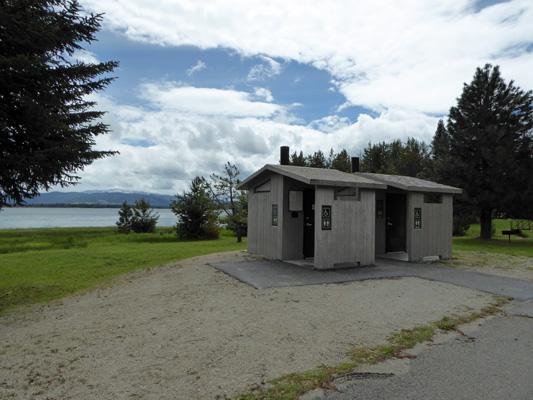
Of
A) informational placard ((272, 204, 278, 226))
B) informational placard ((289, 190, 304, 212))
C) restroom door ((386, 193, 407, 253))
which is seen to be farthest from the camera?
restroom door ((386, 193, 407, 253))

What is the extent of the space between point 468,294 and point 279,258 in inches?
207

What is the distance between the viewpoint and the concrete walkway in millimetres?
8195

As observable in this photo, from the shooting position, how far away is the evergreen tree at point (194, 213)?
2588cm

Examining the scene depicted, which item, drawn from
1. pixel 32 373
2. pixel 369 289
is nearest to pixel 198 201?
pixel 369 289

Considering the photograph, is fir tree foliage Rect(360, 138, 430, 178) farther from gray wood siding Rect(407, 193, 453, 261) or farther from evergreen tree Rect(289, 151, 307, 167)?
gray wood siding Rect(407, 193, 453, 261)

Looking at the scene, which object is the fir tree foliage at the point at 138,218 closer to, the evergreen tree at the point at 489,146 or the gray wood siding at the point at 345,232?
the evergreen tree at the point at 489,146

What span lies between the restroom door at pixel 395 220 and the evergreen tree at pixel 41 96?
9503mm

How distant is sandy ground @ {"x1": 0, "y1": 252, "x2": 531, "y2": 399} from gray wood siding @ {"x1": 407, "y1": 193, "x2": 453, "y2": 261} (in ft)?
11.9

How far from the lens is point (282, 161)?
13266mm

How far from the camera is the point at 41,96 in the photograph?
7633 mm

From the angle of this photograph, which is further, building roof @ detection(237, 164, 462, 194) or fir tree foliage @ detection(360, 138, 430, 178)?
fir tree foliage @ detection(360, 138, 430, 178)

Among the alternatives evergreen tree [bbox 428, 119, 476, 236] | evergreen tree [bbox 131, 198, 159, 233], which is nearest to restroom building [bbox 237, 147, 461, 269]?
evergreen tree [bbox 428, 119, 476, 236]

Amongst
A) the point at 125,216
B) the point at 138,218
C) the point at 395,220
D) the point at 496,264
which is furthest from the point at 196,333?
the point at 125,216

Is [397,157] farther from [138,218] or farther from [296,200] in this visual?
[296,200]
